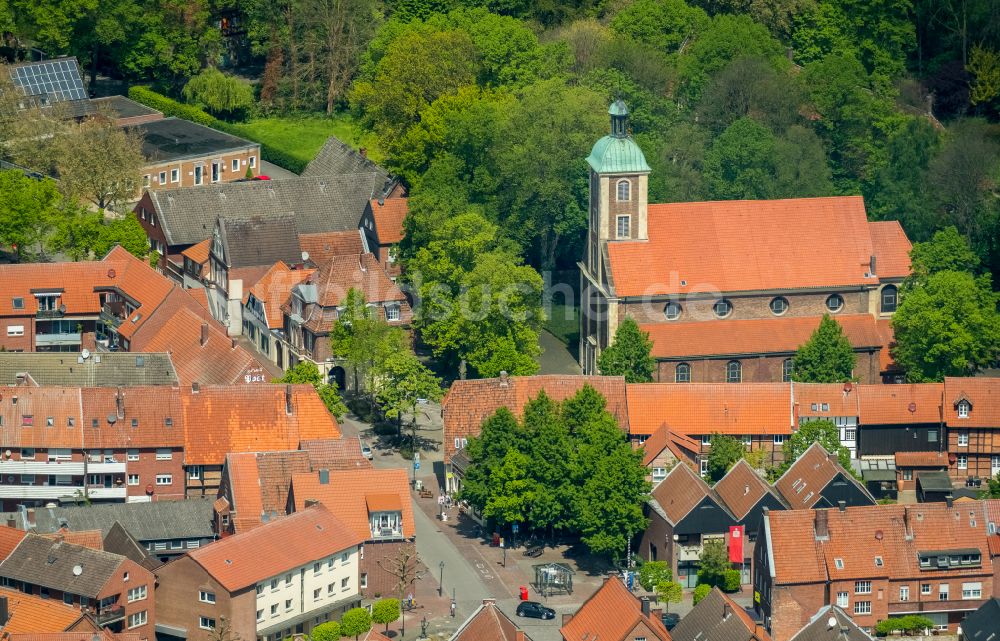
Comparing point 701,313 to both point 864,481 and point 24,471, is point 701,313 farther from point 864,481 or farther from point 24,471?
point 24,471

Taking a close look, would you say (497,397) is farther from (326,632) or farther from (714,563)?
(326,632)

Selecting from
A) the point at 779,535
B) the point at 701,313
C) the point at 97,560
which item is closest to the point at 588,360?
the point at 701,313

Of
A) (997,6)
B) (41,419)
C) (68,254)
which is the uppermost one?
(997,6)

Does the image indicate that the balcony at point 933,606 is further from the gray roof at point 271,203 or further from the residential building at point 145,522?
the gray roof at point 271,203

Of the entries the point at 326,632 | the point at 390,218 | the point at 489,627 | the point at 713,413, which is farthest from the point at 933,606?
the point at 390,218

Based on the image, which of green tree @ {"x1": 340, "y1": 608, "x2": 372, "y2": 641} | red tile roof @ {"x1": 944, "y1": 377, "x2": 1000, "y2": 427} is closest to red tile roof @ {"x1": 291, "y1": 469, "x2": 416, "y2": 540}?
green tree @ {"x1": 340, "y1": 608, "x2": 372, "y2": 641}

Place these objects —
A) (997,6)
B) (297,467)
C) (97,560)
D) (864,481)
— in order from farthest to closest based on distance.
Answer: (997,6) < (864,481) < (297,467) < (97,560)

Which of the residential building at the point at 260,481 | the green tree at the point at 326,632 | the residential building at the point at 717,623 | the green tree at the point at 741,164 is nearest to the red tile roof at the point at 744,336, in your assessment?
the green tree at the point at 741,164

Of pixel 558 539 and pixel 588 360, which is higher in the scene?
pixel 588 360
